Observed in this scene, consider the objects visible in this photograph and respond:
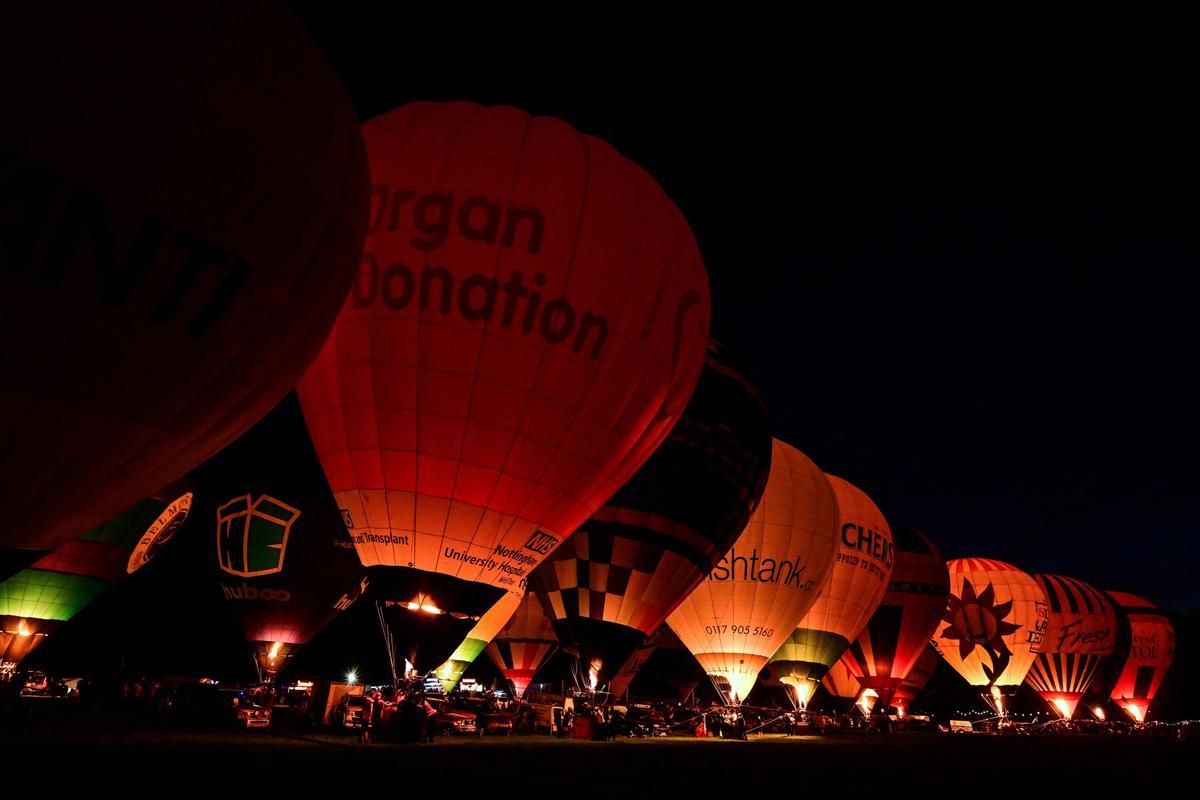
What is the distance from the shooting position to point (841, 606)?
2122cm

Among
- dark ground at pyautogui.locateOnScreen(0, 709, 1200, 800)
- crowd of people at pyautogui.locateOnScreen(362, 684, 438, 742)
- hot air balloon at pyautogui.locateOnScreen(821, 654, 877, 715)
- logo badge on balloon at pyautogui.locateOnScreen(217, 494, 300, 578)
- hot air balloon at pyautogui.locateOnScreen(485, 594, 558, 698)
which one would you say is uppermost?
logo badge on balloon at pyautogui.locateOnScreen(217, 494, 300, 578)

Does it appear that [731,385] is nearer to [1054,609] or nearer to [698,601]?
[698,601]

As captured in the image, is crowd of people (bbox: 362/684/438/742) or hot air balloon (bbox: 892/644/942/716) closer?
crowd of people (bbox: 362/684/438/742)

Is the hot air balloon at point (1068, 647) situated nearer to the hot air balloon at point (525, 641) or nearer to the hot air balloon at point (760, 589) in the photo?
the hot air balloon at point (760, 589)

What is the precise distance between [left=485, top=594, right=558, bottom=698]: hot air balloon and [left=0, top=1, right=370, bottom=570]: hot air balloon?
1996 cm

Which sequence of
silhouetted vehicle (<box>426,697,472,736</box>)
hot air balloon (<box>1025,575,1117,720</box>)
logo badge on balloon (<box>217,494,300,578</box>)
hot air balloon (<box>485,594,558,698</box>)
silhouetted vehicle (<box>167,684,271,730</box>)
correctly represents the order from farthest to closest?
1. hot air balloon (<box>1025,575,1117,720</box>)
2. hot air balloon (<box>485,594,558,698</box>)
3. logo badge on balloon (<box>217,494,300,578</box>)
4. silhouetted vehicle (<box>426,697,472,736</box>)
5. silhouetted vehicle (<box>167,684,271,730</box>)

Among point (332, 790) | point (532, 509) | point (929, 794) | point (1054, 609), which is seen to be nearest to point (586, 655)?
point (532, 509)

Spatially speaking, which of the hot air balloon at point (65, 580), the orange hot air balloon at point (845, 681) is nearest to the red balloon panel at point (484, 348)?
the hot air balloon at point (65, 580)

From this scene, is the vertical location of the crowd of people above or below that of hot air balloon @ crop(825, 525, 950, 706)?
below

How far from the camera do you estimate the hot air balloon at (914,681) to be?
27.8 meters

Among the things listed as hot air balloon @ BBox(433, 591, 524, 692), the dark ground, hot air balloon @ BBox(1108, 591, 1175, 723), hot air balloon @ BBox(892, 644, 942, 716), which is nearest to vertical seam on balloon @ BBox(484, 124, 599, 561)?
the dark ground

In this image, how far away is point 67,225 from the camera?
553 centimetres

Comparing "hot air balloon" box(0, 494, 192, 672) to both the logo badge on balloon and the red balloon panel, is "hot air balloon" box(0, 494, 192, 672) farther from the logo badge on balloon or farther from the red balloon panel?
the red balloon panel

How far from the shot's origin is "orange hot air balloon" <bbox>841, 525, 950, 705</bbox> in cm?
2552
